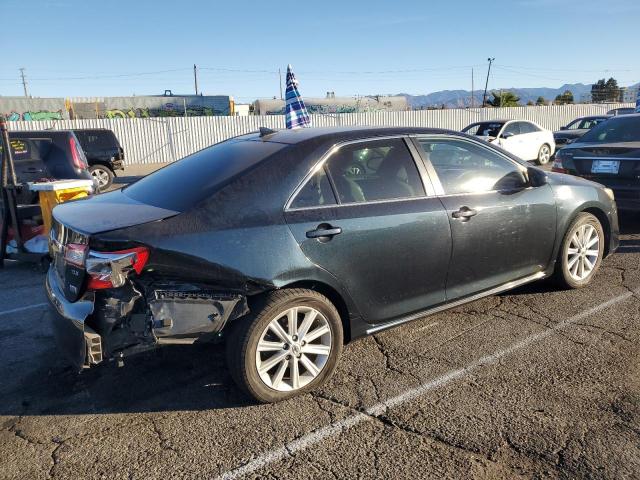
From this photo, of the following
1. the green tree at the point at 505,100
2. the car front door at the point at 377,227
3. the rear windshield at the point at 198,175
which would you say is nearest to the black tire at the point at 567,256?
the car front door at the point at 377,227

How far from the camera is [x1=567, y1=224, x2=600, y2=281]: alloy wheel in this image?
490cm

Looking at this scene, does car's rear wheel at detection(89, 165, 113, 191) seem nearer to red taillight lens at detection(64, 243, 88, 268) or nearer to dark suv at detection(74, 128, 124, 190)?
dark suv at detection(74, 128, 124, 190)

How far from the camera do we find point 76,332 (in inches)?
116

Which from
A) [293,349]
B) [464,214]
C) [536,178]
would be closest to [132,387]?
[293,349]

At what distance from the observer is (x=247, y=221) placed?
3113mm

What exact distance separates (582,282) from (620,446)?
2606mm

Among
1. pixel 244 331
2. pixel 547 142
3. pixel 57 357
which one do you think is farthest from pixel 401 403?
pixel 547 142

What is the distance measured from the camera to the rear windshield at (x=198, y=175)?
3.25 m

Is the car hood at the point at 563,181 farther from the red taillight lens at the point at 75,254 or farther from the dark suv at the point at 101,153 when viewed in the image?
the dark suv at the point at 101,153

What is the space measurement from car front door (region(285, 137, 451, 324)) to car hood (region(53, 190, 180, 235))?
83 centimetres

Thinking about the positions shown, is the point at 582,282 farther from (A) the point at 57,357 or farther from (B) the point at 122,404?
(A) the point at 57,357

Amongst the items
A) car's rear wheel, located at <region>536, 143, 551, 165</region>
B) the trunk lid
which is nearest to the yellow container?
the trunk lid

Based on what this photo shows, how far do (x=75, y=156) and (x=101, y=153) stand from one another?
28.3 feet

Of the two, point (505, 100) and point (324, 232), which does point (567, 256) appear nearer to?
point (324, 232)
